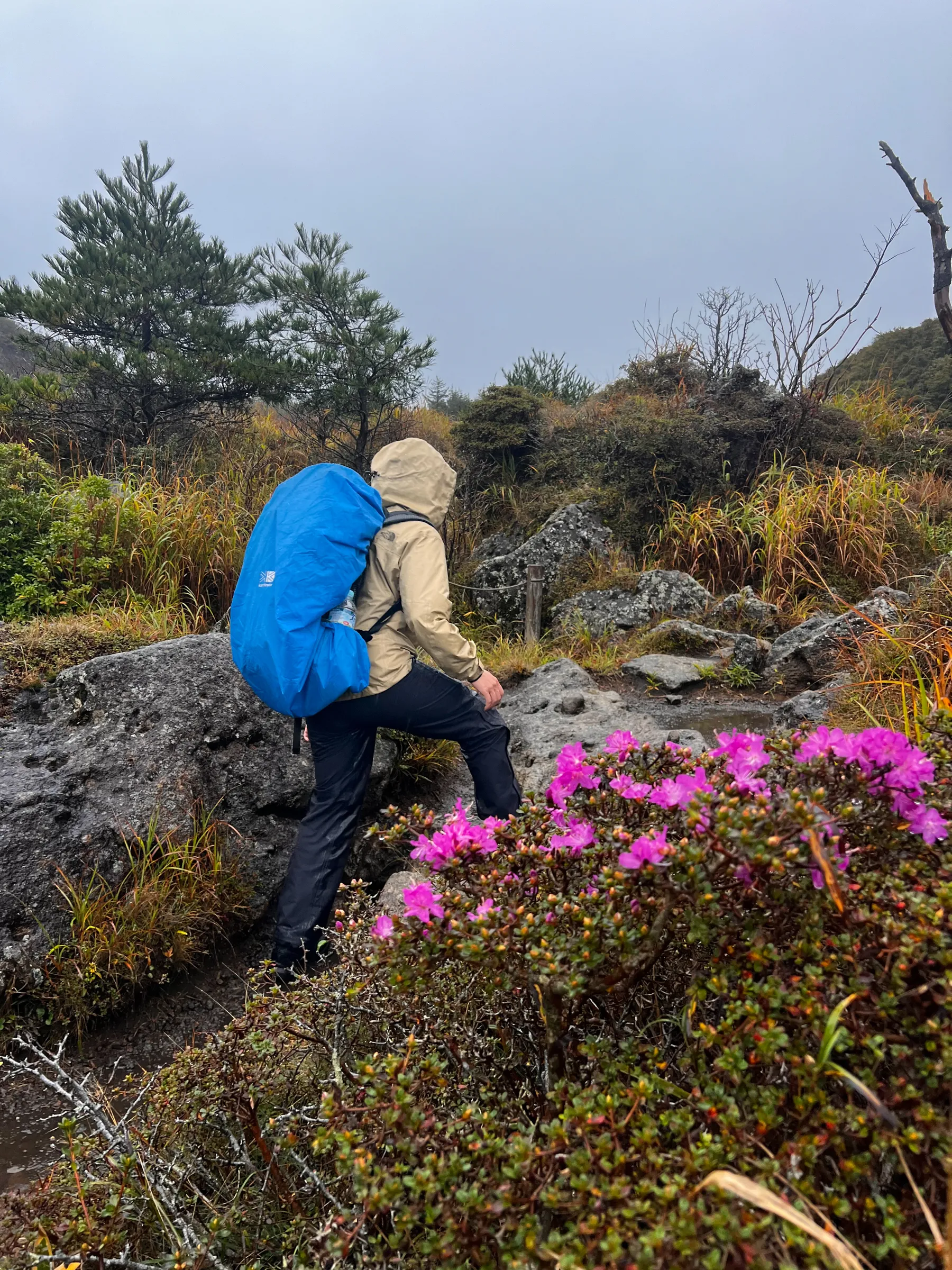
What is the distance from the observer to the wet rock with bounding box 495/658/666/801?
13.5 feet

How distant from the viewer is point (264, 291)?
9.57 m

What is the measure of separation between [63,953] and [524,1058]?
2117 mm

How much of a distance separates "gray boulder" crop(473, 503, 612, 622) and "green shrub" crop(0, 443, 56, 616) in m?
4.22

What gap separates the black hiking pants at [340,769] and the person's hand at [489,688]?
0.22 ft

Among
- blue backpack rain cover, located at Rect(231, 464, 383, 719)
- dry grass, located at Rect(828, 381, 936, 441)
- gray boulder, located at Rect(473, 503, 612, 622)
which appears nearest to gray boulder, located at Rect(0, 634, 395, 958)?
blue backpack rain cover, located at Rect(231, 464, 383, 719)

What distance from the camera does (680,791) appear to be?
120 centimetres

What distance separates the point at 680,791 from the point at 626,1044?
A: 42 centimetres

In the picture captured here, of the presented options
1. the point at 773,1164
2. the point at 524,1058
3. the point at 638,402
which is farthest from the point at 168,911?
the point at 638,402

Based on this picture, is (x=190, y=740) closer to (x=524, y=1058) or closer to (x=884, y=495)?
(x=524, y=1058)

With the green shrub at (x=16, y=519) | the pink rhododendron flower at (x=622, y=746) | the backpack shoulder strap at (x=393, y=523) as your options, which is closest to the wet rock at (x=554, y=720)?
the backpack shoulder strap at (x=393, y=523)

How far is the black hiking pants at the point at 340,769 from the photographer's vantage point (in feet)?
8.95

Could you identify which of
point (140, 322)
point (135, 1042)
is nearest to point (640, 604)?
point (135, 1042)

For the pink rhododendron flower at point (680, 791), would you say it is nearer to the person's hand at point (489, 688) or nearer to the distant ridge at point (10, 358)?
the person's hand at point (489, 688)

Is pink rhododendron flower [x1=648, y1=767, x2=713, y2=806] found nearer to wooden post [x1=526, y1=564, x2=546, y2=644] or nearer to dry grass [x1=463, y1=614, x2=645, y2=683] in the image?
dry grass [x1=463, y1=614, x2=645, y2=683]
